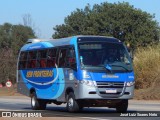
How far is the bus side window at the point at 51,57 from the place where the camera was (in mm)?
22784

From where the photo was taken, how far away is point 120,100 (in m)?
20.5

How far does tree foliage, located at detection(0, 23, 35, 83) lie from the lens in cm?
7056

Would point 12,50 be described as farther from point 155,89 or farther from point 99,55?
point 99,55

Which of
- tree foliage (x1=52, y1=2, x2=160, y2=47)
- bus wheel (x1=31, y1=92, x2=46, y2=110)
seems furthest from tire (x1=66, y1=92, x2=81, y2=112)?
tree foliage (x1=52, y1=2, x2=160, y2=47)

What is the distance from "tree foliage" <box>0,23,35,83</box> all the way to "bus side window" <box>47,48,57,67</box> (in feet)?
154

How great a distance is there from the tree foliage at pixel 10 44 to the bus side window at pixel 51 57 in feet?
154

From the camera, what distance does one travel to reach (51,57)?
23.1 metres

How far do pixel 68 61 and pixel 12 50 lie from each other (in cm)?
6092

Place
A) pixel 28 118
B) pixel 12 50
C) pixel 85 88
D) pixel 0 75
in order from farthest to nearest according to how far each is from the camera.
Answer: pixel 12 50 → pixel 0 75 → pixel 85 88 → pixel 28 118

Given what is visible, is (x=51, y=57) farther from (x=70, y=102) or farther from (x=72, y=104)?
(x=72, y=104)

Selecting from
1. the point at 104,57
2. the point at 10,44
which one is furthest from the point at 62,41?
the point at 10,44

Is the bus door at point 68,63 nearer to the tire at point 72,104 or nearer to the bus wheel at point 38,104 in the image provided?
the tire at point 72,104

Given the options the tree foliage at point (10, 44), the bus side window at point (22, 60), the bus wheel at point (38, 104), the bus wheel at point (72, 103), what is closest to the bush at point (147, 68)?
the bus side window at point (22, 60)

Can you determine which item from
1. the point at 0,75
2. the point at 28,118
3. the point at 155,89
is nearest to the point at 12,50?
the point at 0,75
